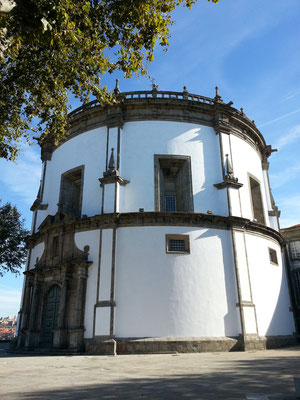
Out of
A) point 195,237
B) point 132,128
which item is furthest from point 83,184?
point 195,237

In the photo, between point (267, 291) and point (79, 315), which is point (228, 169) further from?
point (79, 315)

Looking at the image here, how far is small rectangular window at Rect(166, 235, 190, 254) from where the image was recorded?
16.7 meters

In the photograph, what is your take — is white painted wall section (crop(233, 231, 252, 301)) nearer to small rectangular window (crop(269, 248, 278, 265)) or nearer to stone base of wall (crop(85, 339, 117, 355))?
small rectangular window (crop(269, 248, 278, 265))

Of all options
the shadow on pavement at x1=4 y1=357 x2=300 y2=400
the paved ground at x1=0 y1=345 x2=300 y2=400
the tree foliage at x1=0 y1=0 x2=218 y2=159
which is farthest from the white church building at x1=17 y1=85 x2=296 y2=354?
the shadow on pavement at x1=4 y1=357 x2=300 y2=400

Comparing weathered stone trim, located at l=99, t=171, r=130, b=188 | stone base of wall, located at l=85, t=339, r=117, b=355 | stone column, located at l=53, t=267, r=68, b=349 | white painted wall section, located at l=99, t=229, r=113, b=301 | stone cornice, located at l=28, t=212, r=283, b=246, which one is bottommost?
stone base of wall, located at l=85, t=339, r=117, b=355

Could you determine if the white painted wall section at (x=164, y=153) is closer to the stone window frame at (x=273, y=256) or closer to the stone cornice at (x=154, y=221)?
the stone cornice at (x=154, y=221)

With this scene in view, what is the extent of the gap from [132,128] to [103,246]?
714 centimetres

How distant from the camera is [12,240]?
2578 cm

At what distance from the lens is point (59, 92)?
1208 centimetres

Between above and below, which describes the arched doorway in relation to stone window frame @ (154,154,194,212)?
below

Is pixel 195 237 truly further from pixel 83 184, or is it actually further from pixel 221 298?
pixel 83 184

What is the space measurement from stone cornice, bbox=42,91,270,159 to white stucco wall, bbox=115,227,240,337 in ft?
22.3

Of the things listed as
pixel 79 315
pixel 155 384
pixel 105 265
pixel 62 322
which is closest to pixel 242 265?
pixel 105 265

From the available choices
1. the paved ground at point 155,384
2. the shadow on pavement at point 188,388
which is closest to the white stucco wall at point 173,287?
the paved ground at point 155,384
